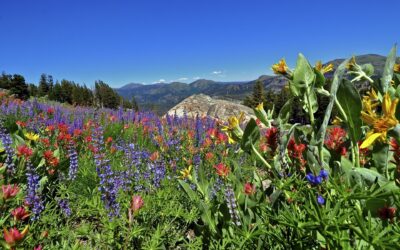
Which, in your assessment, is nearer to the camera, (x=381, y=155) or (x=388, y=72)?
(x=381, y=155)

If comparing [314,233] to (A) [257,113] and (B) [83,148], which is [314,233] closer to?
(A) [257,113]

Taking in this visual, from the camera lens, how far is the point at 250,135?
6.79 ft

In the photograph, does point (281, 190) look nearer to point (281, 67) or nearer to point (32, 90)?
point (281, 67)

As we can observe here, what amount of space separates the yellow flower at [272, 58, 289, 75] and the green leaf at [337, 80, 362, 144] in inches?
12.3

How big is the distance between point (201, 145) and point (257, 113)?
358 cm

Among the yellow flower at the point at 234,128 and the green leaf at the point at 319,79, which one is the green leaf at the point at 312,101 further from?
the yellow flower at the point at 234,128

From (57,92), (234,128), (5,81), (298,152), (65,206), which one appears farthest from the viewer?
(57,92)

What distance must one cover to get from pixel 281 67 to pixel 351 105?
0.41m

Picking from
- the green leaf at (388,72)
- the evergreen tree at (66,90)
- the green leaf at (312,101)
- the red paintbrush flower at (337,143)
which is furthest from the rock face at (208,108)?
the evergreen tree at (66,90)

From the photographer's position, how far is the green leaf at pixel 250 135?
2.03 meters

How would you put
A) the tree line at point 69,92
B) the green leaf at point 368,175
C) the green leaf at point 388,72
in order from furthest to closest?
1. the tree line at point 69,92
2. the green leaf at point 388,72
3. the green leaf at point 368,175

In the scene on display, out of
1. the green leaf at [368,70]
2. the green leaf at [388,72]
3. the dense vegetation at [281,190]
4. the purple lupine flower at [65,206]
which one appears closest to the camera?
the dense vegetation at [281,190]

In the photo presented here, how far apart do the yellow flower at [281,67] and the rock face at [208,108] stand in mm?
11325

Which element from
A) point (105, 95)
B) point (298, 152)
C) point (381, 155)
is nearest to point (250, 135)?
point (298, 152)
